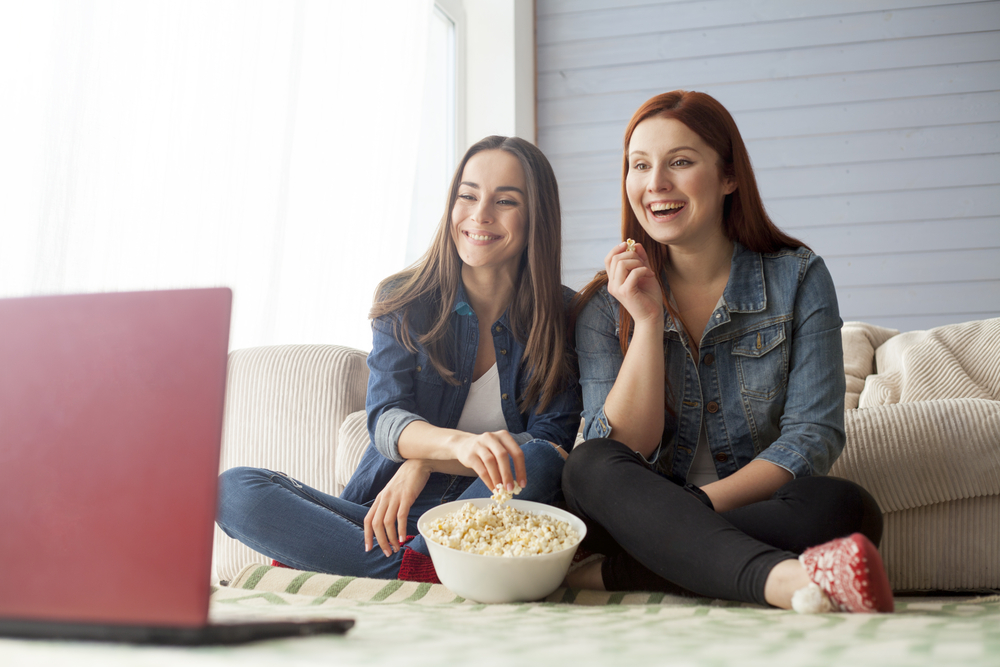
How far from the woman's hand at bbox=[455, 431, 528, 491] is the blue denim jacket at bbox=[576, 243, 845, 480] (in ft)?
0.85

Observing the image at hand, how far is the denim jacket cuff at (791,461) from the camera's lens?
1.15 metres

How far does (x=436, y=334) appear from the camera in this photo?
4.64 feet

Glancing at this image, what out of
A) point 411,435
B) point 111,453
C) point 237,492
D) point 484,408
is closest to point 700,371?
point 484,408

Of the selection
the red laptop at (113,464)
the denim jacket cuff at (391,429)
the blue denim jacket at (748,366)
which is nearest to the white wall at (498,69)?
the blue denim jacket at (748,366)

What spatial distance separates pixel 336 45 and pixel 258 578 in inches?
67.4

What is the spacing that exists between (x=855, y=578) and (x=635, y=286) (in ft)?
2.07

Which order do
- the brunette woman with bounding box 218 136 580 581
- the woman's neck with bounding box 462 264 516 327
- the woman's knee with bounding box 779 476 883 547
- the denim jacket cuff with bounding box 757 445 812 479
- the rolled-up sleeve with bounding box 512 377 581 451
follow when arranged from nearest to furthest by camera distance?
the woman's knee with bounding box 779 476 883 547
the denim jacket cuff with bounding box 757 445 812 479
the brunette woman with bounding box 218 136 580 581
the rolled-up sleeve with bounding box 512 377 581 451
the woman's neck with bounding box 462 264 516 327

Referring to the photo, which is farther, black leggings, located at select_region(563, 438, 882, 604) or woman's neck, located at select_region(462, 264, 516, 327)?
woman's neck, located at select_region(462, 264, 516, 327)

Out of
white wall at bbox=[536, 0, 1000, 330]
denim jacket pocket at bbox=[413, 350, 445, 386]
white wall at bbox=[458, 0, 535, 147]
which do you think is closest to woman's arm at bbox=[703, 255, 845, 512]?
denim jacket pocket at bbox=[413, 350, 445, 386]

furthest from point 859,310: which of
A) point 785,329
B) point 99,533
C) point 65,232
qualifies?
point 99,533

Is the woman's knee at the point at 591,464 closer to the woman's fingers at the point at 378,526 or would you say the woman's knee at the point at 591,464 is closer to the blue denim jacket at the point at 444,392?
the blue denim jacket at the point at 444,392

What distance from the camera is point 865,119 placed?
114 inches

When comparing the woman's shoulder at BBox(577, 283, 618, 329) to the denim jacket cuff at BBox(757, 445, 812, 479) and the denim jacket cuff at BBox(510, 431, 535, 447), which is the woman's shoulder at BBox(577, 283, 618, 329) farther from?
the denim jacket cuff at BBox(757, 445, 812, 479)

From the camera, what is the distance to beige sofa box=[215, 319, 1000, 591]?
49.7 inches
